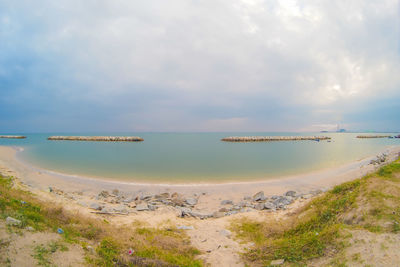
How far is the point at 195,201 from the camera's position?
1288 centimetres

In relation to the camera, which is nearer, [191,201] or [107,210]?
[107,210]

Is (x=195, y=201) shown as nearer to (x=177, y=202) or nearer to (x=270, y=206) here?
(x=177, y=202)

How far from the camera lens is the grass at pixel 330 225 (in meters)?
5.05

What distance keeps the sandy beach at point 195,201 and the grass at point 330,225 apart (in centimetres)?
91

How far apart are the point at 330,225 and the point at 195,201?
8440 mm

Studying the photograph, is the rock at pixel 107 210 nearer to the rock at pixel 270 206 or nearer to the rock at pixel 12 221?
the rock at pixel 12 221

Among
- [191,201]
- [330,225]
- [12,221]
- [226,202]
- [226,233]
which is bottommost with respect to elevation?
[226,202]

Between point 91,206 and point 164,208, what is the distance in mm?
4133

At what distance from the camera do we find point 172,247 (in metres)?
6.06

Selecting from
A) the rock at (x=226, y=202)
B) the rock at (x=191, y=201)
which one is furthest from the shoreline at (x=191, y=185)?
the rock at (x=191, y=201)

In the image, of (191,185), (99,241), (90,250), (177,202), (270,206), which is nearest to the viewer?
(90,250)

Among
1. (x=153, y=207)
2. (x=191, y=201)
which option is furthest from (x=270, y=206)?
(x=153, y=207)

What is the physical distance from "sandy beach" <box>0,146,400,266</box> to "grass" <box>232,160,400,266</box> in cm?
91

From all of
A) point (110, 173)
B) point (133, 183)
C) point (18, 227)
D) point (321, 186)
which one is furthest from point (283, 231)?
point (110, 173)
